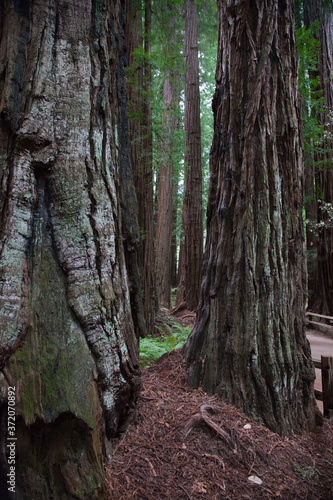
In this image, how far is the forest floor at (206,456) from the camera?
1.95 m

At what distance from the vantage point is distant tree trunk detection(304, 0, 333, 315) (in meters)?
10.1

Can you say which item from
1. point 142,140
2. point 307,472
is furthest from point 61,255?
point 142,140

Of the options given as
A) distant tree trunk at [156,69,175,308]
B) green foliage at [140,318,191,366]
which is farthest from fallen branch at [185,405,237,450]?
distant tree trunk at [156,69,175,308]

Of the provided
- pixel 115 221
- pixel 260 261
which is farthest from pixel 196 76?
pixel 115 221

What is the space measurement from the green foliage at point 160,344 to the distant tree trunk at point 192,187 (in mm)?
2152

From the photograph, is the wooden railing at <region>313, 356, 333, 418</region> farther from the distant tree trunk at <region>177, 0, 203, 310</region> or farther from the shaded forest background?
the distant tree trunk at <region>177, 0, 203, 310</region>

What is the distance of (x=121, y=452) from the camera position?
80.5 inches

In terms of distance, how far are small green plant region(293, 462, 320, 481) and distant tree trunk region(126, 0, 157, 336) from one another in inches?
172

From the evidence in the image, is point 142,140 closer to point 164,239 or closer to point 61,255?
point 61,255

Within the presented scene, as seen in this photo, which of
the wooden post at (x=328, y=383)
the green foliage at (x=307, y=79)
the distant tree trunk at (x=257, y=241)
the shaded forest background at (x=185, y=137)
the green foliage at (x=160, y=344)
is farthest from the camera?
the green foliage at (x=307, y=79)

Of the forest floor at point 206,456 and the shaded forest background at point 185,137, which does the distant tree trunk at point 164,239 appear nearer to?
the shaded forest background at point 185,137

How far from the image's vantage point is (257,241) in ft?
10.3

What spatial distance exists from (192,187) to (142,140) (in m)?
3.48

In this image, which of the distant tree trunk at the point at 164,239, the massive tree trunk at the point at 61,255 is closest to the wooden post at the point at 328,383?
the massive tree trunk at the point at 61,255
